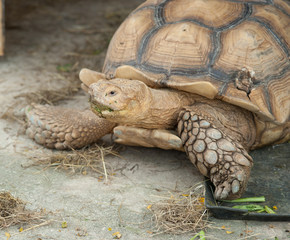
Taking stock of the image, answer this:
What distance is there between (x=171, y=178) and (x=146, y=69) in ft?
2.55

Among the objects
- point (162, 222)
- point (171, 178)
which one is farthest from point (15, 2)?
point (162, 222)

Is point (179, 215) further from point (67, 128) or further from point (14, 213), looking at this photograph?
point (67, 128)

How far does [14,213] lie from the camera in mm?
2664

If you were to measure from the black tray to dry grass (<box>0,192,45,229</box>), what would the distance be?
99cm

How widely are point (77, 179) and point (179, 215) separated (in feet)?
2.76

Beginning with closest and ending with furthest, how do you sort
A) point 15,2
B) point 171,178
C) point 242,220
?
point 242,220
point 171,178
point 15,2

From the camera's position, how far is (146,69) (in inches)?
131

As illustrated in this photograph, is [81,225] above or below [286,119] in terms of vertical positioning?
below

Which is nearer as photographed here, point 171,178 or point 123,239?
point 123,239

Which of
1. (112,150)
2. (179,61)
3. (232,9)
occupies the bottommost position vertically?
(112,150)

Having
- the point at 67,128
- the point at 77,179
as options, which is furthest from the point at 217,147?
the point at 67,128

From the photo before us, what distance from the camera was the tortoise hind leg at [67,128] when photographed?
3.53 metres

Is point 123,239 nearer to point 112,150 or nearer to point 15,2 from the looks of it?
point 112,150

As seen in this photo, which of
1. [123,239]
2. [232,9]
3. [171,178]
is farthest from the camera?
[232,9]
